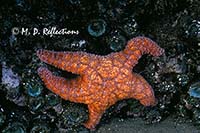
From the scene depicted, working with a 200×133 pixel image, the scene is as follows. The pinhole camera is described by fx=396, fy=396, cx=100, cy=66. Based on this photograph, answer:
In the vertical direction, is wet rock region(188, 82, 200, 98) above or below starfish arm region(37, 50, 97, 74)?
below

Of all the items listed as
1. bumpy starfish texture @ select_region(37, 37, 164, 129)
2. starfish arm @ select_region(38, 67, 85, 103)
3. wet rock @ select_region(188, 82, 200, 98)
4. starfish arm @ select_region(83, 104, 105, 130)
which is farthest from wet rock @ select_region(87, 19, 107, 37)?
wet rock @ select_region(188, 82, 200, 98)

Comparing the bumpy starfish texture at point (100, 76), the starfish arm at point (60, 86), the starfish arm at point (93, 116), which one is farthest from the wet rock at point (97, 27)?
the starfish arm at point (93, 116)

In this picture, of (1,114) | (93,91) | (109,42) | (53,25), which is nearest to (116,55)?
(109,42)

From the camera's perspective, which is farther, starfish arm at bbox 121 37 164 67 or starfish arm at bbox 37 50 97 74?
starfish arm at bbox 121 37 164 67

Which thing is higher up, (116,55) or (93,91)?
(116,55)

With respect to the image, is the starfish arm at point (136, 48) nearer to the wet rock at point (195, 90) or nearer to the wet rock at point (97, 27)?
the wet rock at point (97, 27)

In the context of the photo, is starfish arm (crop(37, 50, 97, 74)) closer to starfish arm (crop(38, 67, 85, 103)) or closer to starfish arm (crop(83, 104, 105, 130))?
starfish arm (crop(38, 67, 85, 103))

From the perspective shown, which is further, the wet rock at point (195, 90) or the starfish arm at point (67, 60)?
the wet rock at point (195, 90)

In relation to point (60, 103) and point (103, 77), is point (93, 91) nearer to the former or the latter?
point (103, 77)
